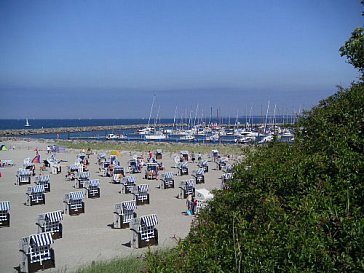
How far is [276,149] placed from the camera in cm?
586

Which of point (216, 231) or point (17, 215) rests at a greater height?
point (216, 231)

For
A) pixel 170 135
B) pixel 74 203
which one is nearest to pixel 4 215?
pixel 74 203

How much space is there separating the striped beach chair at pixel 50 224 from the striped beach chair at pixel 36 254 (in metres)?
2.08

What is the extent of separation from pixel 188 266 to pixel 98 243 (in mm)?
7740

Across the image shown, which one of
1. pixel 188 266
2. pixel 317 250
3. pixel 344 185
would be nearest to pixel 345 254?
pixel 317 250

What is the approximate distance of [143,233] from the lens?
10.7 metres

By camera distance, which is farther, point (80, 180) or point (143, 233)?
point (80, 180)

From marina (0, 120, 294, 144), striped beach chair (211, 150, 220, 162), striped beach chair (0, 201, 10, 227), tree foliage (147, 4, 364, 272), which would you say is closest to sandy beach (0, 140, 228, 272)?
striped beach chair (0, 201, 10, 227)

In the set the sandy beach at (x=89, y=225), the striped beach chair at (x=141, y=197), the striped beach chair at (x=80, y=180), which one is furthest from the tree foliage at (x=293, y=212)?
the striped beach chair at (x=80, y=180)

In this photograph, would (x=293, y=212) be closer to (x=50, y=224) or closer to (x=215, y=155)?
(x=50, y=224)

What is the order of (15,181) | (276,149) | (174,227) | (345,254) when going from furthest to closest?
(15,181) → (174,227) → (276,149) → (345,254)

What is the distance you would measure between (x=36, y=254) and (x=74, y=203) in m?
5.71

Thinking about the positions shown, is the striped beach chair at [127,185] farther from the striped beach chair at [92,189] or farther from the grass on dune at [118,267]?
the grass on dune at [118,267]

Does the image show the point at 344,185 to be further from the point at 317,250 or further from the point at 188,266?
the point at 188,266
